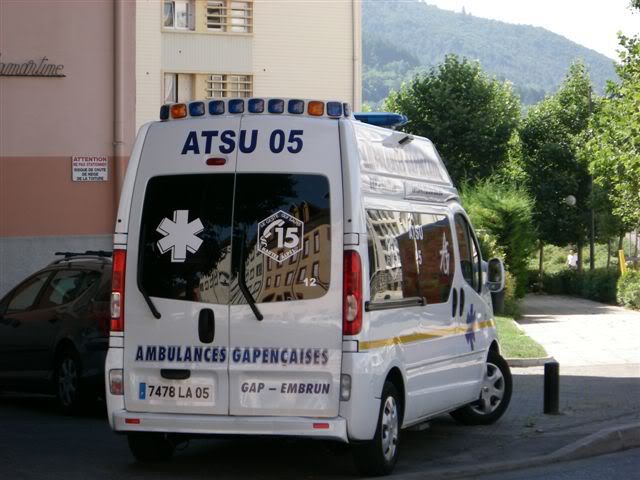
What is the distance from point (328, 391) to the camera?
8539 mm

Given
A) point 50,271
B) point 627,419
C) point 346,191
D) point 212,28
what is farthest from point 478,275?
point 212,28

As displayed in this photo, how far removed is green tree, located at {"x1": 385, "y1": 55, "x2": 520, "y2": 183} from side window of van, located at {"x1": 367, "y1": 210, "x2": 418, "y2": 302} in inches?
2007

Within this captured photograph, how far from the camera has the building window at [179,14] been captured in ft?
144

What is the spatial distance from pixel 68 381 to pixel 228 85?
101ft

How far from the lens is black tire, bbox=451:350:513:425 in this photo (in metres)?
12.1

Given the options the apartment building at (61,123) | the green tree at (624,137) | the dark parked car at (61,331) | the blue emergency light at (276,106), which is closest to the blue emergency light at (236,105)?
the blue emergency light at (276,106)

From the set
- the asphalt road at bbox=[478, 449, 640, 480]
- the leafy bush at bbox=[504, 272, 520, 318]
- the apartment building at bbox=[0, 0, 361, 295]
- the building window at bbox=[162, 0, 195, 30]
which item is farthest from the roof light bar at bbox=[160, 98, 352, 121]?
the building window at bbox=[162, 0, 195, 30]

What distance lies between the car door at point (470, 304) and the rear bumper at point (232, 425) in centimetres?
264

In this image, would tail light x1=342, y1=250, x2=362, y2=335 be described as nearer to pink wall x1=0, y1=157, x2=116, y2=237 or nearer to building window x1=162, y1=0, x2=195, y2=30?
pink wall x1=0, y1=157, x2=116, y2=237

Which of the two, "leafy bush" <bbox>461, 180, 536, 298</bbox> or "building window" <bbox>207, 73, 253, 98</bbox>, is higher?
"building window" <bbox>207, 73, 253, 98</bbox>

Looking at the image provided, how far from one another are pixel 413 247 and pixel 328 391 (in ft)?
5.58

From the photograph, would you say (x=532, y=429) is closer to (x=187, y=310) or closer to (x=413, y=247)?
(x=413, y=247)

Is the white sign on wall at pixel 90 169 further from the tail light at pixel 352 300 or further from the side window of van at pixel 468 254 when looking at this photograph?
the tail light at pixel 352 300

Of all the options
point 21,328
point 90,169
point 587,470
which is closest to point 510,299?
point 90,169
